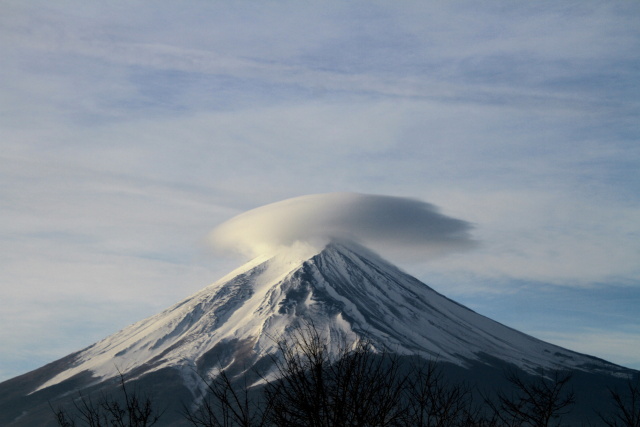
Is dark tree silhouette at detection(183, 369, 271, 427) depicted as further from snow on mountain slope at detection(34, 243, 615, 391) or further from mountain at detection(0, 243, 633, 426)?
snow on mountain slope at detection(34, 243, 615, 391)

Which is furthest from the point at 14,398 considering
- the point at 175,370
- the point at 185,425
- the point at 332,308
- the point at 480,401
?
the point at 480,401

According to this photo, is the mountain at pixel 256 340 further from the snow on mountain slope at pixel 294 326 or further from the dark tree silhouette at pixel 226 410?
the dark tree silhouette at pixel 226 410

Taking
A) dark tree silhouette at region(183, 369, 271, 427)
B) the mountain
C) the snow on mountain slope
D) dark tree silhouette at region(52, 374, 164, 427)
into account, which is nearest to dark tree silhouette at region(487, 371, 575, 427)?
dark tree silhouette at region(183, 369, 271, 427)

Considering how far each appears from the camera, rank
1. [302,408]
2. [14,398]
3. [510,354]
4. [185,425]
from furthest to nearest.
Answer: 1. [510,354]
2. [14,398]
3. [185,425]
4. [302,408]

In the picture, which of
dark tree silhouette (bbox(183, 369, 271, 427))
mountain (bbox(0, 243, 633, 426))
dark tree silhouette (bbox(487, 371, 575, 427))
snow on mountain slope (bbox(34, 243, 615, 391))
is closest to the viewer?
dark tree silhouette (bbox(183, 369, 271, 427))

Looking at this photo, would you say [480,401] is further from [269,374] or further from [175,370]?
[175,370]

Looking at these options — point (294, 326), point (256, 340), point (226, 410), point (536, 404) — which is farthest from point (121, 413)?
point (256, 340)

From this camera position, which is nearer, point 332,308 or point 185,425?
point 185,425

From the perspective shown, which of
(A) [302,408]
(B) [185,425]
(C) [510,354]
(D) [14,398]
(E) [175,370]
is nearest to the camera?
(A) [302,408]
